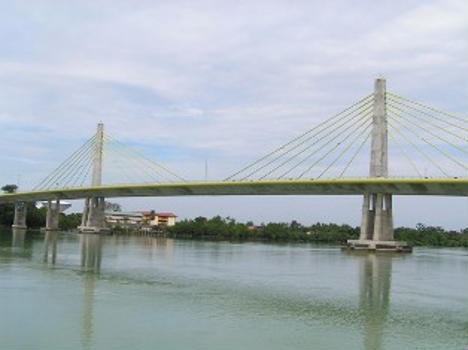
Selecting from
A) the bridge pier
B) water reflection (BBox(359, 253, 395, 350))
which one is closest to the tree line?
the bridge pier

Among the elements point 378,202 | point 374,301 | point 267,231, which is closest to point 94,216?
point 267,231

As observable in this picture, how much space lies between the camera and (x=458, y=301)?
48.6 feet

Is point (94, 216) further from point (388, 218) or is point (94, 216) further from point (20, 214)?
point (388, 218)

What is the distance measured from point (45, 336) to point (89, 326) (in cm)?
87

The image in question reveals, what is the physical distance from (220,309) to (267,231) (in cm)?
6056

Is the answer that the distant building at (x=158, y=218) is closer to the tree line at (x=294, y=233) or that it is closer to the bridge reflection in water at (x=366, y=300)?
the tree line at (x=294, y=233)

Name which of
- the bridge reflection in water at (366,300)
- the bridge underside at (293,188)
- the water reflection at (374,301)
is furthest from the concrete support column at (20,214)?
the water reflection at (374,301)

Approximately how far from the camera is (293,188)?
40.5 m

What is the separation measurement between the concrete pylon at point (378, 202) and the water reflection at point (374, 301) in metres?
14.0

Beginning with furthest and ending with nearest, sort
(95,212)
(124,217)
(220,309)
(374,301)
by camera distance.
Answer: (124,217), (95,212), (374,301), (220,309)

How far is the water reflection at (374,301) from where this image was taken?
396 inches

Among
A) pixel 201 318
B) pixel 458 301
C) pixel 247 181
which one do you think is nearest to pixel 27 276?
pixel 201 318

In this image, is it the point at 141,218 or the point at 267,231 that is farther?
the point at 141,218

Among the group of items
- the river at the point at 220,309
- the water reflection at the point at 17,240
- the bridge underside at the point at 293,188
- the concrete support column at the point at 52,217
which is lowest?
the river at the point at 220,309
